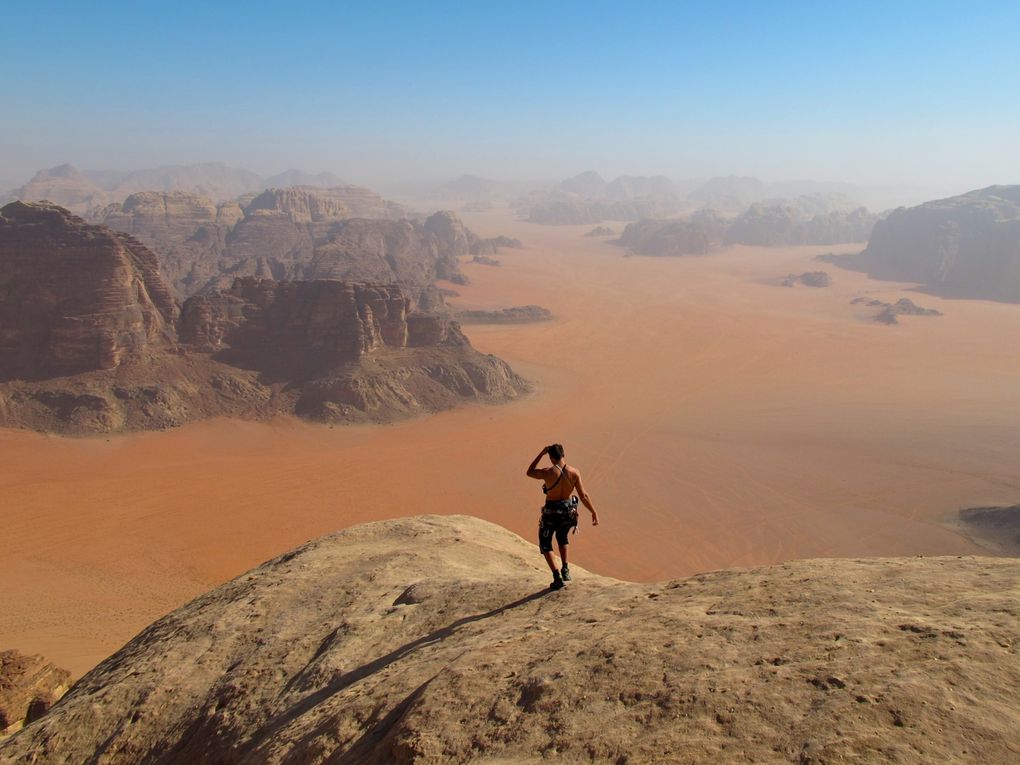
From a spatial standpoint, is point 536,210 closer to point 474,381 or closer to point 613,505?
point 474,381

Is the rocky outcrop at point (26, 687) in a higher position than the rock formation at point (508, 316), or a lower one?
lower

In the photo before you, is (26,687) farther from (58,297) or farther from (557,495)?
(58,297)

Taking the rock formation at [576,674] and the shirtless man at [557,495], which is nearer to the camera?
the rock formation at [576,674]

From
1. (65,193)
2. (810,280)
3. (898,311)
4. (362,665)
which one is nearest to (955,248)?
(810,280)

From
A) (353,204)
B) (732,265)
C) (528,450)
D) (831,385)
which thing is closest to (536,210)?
(353,204)

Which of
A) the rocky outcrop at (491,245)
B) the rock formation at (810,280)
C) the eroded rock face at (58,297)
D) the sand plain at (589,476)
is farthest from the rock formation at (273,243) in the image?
the rock formation at (810,280)

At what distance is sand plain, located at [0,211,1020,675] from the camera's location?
20531mm

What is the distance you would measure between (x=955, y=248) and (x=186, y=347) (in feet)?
311

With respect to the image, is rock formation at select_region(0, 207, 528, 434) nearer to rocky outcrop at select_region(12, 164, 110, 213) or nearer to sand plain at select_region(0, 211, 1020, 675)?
sand plain at select_region(0, 211, 1020, 675)

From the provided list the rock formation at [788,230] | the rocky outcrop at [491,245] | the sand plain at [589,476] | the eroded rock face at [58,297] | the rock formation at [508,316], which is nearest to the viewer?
the sand plain at [589,476]

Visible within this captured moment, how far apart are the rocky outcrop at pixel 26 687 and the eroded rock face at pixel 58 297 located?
22676 millimetres

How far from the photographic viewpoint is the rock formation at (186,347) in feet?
103

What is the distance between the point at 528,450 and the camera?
3105cm

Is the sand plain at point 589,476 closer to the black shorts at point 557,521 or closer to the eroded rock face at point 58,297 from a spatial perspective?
the eroded rock face at point 58,297
